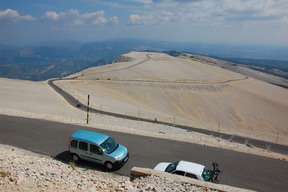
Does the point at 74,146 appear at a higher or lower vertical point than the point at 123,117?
higher

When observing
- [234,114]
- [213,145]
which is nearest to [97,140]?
[213,145]

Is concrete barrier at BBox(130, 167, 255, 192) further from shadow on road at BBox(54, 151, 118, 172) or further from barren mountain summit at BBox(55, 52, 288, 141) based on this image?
barren mountain summit at BBox(55, 52, 288, 141)

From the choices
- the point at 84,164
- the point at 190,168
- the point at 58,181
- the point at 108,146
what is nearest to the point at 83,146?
the point at 84,164

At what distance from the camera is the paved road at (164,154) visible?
41.2 ft

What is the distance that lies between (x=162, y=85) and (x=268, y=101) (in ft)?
107

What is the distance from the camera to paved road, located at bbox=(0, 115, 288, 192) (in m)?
12.5

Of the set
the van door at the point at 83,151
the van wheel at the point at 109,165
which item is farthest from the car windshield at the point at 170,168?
the van door at the point at 83,151

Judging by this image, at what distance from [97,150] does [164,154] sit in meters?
4.92

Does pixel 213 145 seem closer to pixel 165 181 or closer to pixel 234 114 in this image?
pixel 165 181

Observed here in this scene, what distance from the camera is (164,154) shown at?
49.5ft

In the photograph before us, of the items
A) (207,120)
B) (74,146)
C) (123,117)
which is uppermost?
(74,146)

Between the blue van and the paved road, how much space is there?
501 mm

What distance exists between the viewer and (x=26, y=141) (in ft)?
51.1

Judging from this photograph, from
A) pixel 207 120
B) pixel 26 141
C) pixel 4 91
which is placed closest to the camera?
pixel 26 141
